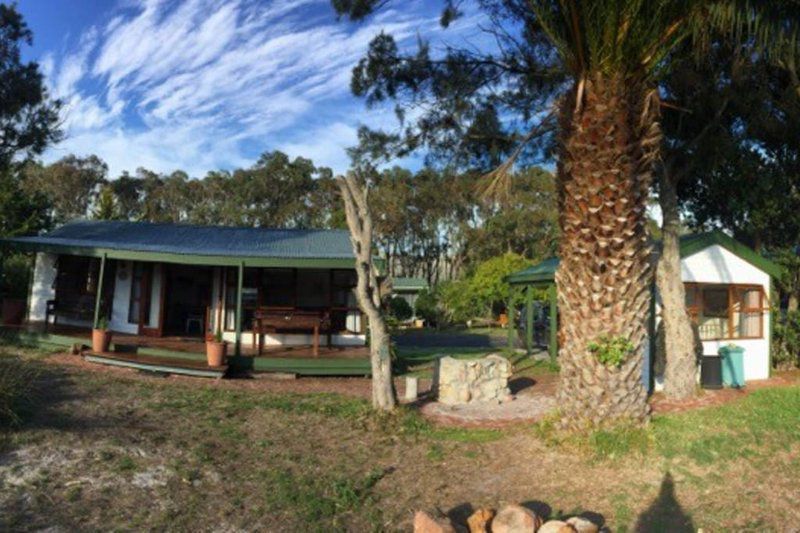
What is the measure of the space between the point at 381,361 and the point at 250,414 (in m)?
2.12

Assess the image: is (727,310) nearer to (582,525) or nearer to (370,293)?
(370,293)

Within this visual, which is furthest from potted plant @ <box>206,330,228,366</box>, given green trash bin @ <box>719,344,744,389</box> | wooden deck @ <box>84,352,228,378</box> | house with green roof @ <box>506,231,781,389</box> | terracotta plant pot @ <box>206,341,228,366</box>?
green trash bin @ <box>719,344,744,389</box>

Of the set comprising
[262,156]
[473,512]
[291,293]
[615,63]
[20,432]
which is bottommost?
[473,512]

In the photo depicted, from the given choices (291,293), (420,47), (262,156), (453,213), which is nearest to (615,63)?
(420,47)

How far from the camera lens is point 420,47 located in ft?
37.3

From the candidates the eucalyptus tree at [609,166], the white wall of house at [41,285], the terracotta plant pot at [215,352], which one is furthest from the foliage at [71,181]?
the eucalyptus tree at [609,166]

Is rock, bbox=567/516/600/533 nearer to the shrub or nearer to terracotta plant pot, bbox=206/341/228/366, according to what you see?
terracotta plant pot, bbox=206/341/228/366

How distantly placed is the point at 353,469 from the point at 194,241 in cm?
1098

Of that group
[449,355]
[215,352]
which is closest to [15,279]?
[215,352]

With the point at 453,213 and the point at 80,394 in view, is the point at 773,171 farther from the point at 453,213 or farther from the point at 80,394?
the point at 453,213

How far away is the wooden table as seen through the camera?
13320mm

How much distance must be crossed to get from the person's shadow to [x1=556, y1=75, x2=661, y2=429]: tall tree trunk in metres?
1.44

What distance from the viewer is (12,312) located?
15891mm

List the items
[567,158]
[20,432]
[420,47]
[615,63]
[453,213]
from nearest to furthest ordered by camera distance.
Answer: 1. [20,432]
2. [615,63]
3. [567,158]
4. [420,47]
5. [453,213]
